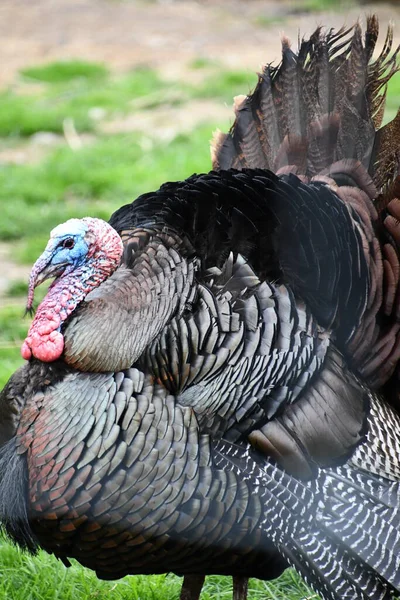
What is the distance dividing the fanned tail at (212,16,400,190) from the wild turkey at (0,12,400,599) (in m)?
0.25

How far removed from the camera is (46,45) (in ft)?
32.9

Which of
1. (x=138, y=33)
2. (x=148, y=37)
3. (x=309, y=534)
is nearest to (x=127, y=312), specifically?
(x=309, y=534)

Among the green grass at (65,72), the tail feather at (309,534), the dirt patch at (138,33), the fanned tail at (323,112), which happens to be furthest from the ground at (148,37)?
the tail feather at (309,534)

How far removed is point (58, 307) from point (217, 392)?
55 centimetres

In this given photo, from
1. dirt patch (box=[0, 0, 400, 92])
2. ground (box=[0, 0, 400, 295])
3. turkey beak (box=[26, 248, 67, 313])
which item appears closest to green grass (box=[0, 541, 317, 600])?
turkey beak (box=[26, 248, 67, 313])

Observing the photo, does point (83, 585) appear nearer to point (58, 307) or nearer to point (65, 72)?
point (58, 307)

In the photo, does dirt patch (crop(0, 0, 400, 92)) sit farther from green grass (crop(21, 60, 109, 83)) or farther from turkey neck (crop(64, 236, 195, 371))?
turkey neck (crop(64, 236, 195, 371))

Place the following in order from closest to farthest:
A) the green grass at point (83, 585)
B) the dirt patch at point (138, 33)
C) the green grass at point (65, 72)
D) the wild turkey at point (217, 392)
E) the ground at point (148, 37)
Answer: the wild turkey at point (217, 392) < the green grass at point (83, 585) < the ground at point (148, 37) < the green grass at point (65, 72) < the dirt patch at point (138, 33)

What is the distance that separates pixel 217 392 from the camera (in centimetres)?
308

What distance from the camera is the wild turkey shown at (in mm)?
2996

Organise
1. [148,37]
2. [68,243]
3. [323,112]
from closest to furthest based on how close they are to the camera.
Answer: [68,243] < [323,112] < [148,37]

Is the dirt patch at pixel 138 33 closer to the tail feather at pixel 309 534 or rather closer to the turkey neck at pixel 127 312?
the turkey neck at pixel 127 312

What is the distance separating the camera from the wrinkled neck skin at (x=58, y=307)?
308cm

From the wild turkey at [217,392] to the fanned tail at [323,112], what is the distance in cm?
25
